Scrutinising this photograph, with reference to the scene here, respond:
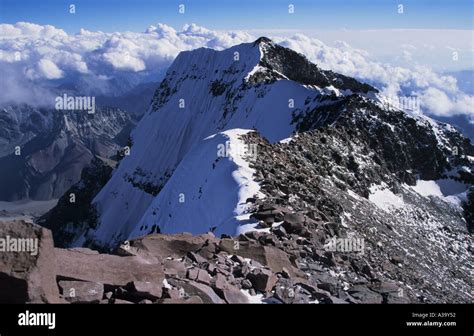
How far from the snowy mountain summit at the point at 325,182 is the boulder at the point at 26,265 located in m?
11.8

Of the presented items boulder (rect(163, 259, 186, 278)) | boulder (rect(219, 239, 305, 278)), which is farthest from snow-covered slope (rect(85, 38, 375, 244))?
boulder (rect(163, 259, 186, 278))

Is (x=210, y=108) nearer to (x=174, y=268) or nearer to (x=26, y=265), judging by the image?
(x=174, y=268)

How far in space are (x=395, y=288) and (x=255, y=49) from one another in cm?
12820

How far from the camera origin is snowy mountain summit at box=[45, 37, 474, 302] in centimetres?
2944

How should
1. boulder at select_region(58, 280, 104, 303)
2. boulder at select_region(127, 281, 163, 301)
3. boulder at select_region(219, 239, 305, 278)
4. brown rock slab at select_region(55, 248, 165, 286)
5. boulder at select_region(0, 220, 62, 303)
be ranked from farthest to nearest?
boulder at select_region(219, 239, 305, 278)
brown rock slab at select_region(55, 248, 165, 286)
boulder at select_region(127, 281, 163, 301)
boulder at select_region(58, 280, 104, 303)
boulder at select_region(0, 220, 62, 303)

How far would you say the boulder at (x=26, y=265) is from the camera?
1377cm

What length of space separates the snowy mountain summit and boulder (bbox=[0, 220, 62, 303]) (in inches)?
466

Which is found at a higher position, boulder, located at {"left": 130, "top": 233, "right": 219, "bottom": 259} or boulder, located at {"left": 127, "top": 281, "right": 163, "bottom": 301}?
boulder, located at {"left": 127, "top": 281, "right": 163, "bottom": 301}

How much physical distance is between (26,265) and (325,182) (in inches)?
1581

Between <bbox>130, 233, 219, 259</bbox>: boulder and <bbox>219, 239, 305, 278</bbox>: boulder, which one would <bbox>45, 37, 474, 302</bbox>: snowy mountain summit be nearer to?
<bbox>219, 239, 305, 278</bbox>: boulder

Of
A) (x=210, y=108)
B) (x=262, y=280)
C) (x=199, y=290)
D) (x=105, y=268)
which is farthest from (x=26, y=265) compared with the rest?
(x=210, y=108)

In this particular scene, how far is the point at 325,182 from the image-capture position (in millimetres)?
51406

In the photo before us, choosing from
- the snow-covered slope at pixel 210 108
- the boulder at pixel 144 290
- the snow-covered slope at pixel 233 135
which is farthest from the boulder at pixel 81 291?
the snow-covered slope at pixel 210 108
